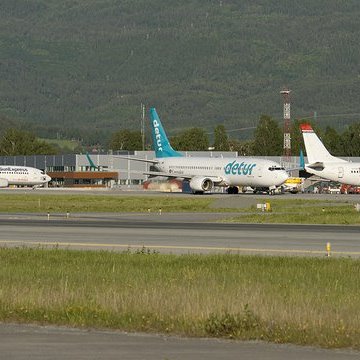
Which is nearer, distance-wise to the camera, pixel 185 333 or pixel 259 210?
pixel 185 333

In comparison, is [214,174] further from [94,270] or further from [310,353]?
[310,353]

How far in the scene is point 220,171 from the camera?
140 meters

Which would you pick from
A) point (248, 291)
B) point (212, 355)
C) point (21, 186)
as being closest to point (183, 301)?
point (248, 291)

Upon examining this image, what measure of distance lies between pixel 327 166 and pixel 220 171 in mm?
13355

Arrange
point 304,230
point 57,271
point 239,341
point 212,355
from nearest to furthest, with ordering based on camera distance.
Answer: point 212,355 < point 239,341 < point 57,271 < point 304,230

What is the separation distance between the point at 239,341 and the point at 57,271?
1342 centimetres

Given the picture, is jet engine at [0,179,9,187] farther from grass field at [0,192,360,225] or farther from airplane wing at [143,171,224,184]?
grass field at [0,192,360,225]

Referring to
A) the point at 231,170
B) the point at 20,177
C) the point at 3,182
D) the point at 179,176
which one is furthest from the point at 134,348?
the point at 20,177

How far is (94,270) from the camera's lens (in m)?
37.1

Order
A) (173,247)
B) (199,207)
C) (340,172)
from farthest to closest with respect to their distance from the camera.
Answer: (340,172) < (199,207) < (173,247)

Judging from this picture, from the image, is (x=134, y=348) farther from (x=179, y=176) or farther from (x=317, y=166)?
(x=179, y=176)

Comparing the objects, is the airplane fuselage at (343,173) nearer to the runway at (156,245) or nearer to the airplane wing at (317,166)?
the airplane wing at (317,166)

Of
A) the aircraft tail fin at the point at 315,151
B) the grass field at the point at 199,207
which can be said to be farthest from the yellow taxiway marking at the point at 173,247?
the aircraft tail fin at the point at 315,151

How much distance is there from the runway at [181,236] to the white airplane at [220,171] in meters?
61.5
